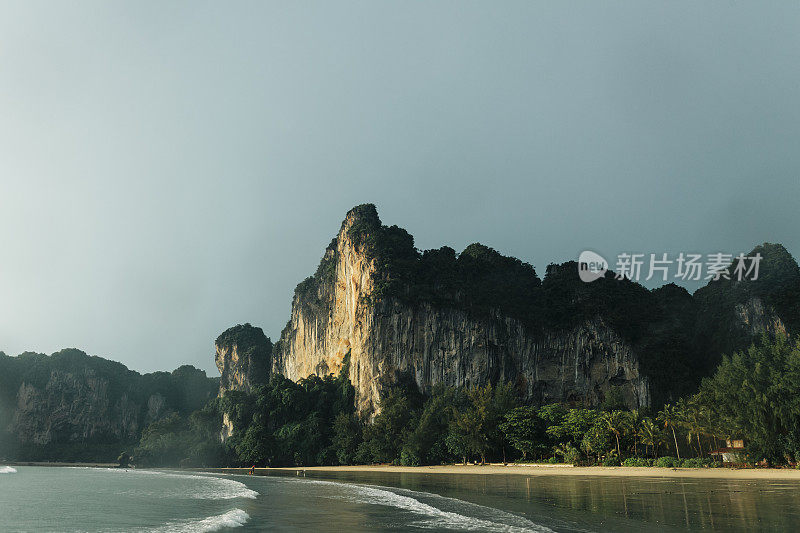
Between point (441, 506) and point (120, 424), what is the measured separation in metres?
165

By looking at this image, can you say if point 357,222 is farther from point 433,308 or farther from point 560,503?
point 560,503

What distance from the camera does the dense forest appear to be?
34.7 meters

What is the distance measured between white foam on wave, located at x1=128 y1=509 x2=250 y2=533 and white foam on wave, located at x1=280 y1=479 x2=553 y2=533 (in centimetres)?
649

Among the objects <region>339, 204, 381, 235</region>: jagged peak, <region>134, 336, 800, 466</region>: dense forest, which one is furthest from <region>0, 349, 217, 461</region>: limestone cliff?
<region>339, 204, 381, 235</region>: jagged peak

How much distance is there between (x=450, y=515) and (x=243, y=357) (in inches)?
4719

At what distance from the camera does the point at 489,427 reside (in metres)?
57.0

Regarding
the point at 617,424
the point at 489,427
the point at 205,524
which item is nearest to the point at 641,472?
the point at 617,424

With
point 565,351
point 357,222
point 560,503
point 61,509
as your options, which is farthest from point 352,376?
point 560,503

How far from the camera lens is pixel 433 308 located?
8200 cm

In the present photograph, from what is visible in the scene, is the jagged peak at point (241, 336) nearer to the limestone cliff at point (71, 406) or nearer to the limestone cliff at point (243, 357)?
the limestone cliff at point (243, 357)

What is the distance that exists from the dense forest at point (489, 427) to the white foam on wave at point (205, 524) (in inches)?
1247

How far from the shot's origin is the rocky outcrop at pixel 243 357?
129875 millimetres

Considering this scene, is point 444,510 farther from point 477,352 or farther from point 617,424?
point 477,352

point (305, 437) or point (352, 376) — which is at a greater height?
point (352, 376)
